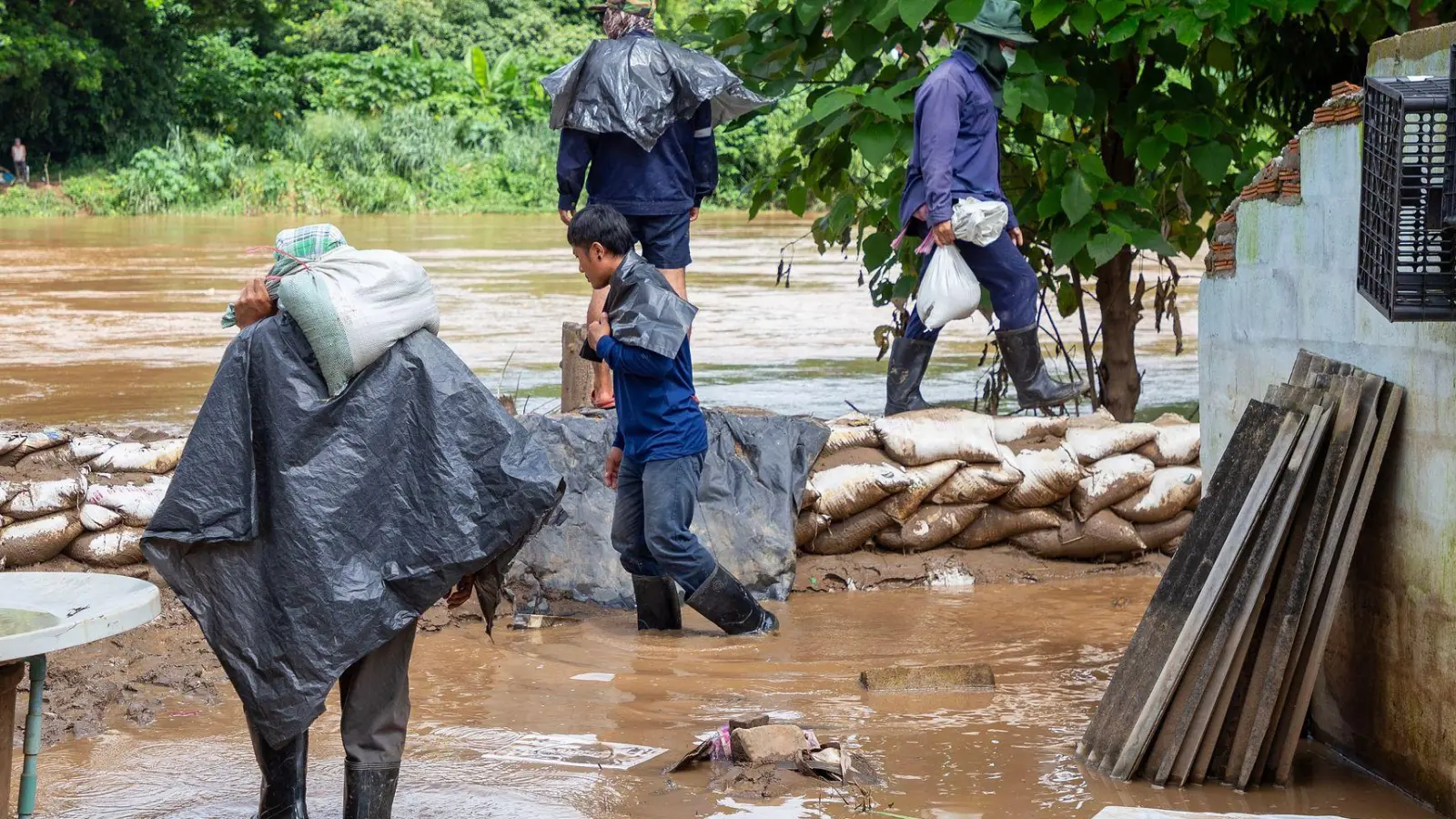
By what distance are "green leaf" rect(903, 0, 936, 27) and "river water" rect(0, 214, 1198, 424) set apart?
7.06ft

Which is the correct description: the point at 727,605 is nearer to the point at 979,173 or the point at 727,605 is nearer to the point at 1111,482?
the point at 1111,482

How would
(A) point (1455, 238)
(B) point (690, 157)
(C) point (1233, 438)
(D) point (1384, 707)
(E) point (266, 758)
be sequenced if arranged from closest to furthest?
(A) point (1455, 238) < (E) point (266, 758) < (D) point (1384, 707) < (C) point (1233, 438) < (B) point (690, 157)

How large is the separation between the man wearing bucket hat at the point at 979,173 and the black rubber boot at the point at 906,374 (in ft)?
0.66

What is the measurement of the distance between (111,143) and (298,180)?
436 cm

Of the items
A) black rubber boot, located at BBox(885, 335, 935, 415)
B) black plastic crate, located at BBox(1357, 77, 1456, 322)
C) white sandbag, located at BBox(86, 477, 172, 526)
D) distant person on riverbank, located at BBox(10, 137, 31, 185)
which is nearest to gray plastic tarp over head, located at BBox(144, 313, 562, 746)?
black plastic crate, located at BBox(1357, 77, 1456, 322)

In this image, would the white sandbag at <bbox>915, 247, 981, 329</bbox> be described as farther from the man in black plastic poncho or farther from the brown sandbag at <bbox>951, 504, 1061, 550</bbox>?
the man in black plastic poncho

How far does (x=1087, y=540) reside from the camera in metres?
6.32

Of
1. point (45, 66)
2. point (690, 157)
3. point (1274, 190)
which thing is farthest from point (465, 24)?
point (1274, 190)

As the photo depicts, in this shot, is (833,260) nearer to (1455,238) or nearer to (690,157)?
(690,157)

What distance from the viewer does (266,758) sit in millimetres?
3688

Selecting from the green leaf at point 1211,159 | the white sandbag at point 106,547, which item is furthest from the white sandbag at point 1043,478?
the white sandbag at point 106,547

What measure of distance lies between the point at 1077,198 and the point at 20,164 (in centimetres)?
2228

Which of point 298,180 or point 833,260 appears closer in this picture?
point 833,260

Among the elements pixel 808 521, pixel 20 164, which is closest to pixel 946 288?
pixel 808 521
